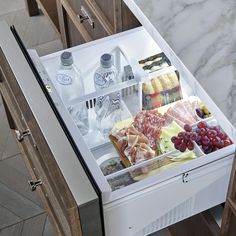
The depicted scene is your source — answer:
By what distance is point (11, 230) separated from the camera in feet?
5.11

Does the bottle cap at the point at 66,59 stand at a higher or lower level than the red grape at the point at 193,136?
higher

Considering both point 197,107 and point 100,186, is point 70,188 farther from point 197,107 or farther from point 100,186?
point 197,107

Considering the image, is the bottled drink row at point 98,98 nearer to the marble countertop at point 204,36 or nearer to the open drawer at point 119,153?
the open drawer at point 119,153

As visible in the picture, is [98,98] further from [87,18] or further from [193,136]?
[87,18]

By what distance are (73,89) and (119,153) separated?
178 mm

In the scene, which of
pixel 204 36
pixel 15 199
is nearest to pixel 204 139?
pixel 204 36

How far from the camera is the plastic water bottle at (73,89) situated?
1.18 meters

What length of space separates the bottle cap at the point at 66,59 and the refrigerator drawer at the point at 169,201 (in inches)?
13.1

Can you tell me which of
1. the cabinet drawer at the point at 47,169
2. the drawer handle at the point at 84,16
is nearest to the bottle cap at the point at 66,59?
the cabinet drawer at the point at 47,169

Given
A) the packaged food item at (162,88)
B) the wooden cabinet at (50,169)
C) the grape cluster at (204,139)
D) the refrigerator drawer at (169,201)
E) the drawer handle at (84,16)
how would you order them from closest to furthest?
the wooden cabinet at (50,169), the refrigerator drawer at (169,201), the grape cluster at (204,139), the packaged food item at (162,88), the drawer handle at (84,16)

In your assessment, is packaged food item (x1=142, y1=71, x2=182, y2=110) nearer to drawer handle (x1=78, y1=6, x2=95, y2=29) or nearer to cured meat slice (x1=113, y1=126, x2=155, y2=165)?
cured meat slice (x1=113, y1=126, x2=155, y2=165)

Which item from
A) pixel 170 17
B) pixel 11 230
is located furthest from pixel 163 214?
pixel 11 230

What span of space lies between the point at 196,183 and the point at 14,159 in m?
0.86

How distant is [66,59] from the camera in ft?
3.71
